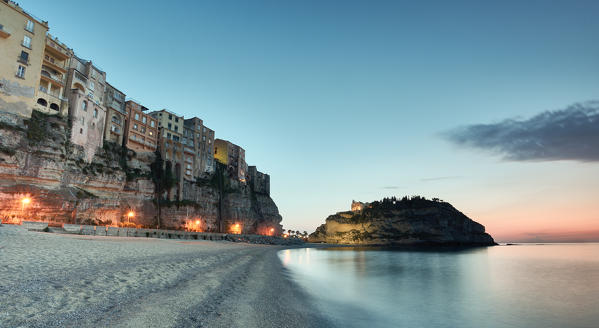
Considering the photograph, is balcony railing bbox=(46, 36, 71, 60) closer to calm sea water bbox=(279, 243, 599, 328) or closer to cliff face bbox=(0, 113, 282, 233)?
cliff face bbox=(0, 113, 282, 233)

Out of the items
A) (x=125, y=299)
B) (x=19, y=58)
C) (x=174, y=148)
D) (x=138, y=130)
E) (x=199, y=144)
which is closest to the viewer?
(x=125, y=299)

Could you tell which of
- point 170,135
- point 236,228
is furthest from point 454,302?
point 170,135

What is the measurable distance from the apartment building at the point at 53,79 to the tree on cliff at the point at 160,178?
69.8ft

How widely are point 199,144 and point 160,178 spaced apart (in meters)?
18.8

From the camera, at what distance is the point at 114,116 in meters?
58.8

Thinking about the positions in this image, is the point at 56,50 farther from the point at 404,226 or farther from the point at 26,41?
the point at 404,226

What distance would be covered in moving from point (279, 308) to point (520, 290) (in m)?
21.7

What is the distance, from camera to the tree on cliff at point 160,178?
62394 mm

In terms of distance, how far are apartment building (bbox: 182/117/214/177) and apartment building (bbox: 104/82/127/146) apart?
52.7 feet

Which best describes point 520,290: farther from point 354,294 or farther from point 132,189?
point 132,189

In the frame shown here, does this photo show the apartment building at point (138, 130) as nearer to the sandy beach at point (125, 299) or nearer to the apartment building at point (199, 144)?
the apartment building at point (199, 144)

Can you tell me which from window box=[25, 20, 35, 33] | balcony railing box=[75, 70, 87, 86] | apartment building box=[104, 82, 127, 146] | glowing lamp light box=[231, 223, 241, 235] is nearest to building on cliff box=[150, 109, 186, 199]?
apartment building box=[104, 82, 127, 146]

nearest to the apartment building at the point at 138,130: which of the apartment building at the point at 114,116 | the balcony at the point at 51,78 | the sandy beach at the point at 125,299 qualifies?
the apartment building at the point at 114,116

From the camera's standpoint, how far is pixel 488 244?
6324 inches
